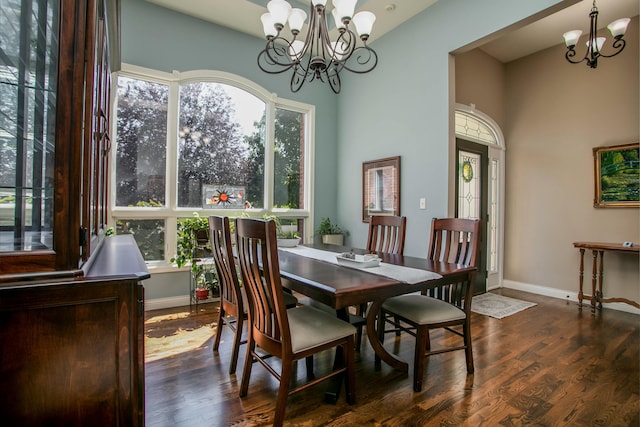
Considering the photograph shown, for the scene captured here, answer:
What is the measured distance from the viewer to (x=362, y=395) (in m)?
1.96

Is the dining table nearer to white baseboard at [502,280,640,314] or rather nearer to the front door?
the front door

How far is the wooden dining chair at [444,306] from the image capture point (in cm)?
204

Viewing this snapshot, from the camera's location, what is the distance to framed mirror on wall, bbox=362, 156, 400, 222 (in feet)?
13.1

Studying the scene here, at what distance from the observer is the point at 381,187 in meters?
4.20

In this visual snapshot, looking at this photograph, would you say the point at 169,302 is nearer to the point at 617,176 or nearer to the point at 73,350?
the point at 73,350

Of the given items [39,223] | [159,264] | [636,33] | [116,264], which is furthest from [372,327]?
[636,33]

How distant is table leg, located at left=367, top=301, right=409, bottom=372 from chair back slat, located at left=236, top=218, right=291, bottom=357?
0.59 meters

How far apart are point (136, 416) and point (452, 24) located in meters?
4.02

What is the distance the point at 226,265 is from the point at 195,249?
64.5 inches

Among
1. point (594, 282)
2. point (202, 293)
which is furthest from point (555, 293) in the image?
point (202, 293)

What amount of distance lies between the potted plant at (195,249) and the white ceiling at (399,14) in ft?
7.76

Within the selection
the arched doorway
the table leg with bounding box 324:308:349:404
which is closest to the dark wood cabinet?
the table leg with bounding box 324:308:349:404

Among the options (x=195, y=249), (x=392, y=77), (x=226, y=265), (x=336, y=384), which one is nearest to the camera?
(x=336, y=384)

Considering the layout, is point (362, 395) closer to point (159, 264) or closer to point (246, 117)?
point (159, 264)
